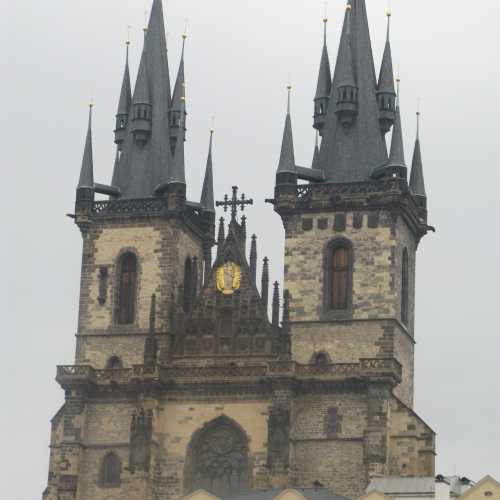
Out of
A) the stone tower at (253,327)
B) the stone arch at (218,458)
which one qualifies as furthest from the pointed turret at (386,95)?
the stone arch at (218,458)

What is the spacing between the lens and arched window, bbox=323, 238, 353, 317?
87.5 m

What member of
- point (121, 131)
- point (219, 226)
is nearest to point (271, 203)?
point (219, 226)

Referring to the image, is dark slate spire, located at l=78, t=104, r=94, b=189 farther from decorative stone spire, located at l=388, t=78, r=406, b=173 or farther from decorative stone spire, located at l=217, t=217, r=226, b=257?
decorative stone spire, located at l=388, t=78, r=406, b=173

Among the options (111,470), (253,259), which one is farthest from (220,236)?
(111,470)

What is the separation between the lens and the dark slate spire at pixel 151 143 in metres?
92.4

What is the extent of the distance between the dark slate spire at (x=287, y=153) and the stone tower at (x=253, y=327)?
0.06 metres

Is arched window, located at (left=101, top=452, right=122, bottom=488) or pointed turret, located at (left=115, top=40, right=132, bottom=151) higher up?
pointed turret, located at (left=115, top=40, right=132, bottom=151)

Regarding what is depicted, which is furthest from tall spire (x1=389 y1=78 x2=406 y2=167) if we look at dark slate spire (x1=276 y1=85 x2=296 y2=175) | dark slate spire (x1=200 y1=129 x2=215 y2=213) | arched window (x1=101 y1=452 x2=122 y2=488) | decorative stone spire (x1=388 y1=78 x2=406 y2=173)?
arched window (x1=101 y1=452 x2=122 y2=488)

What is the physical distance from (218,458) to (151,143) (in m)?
14.8

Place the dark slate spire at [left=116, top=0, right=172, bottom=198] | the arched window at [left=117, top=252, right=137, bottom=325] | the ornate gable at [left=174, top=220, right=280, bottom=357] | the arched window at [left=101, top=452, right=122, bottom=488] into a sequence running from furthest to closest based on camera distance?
1. the dark slate spire at [left=116, top=0, right=172, bottom=198]
2. the arched window at [left=117, top=252, right=137, bottom=325]
3. the ornate gable at [left=174, top=220, right=280, bottom=357]
4. the arched window at [left=101, top=452, right=122, bottom=488]

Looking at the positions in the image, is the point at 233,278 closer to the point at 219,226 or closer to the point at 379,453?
the point at 219,226

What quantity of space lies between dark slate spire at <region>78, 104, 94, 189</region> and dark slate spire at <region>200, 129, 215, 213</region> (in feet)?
17.1

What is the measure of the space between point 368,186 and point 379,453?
37.8 feet

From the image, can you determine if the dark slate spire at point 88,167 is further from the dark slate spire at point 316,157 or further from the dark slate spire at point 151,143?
the dark slate spire at point 316,157
